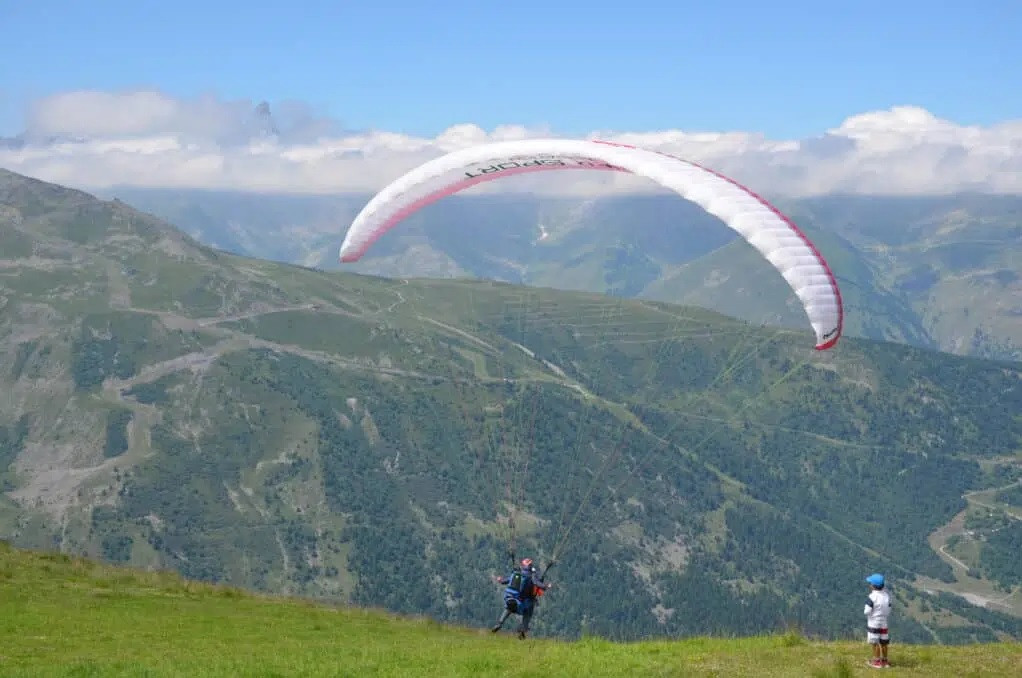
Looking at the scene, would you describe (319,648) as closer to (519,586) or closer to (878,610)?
(519,586)

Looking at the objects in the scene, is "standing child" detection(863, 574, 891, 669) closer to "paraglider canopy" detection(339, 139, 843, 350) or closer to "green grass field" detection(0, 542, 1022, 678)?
"green grass field" detection(0, 542, 1022, 678)

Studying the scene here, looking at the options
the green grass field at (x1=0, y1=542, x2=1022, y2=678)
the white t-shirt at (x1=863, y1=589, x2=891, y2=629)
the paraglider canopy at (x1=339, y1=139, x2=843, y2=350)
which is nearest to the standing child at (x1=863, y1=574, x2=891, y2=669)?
the white t-shirt at (x1=863, y1=589, x2=891, y2=629)

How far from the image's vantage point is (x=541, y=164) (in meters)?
40.2

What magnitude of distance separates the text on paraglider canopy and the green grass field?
18.1 m

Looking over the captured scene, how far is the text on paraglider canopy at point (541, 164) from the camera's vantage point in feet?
124

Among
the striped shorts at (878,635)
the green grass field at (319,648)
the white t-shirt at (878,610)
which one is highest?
the white t-shirt at (878,610)

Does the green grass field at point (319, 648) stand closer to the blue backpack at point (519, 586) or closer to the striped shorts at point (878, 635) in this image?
the striped shorts at point (878, 635)

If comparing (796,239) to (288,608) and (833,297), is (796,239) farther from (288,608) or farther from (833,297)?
(288,608)

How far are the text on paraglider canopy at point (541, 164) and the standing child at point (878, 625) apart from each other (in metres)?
19.6

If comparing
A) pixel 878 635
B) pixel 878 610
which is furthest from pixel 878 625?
pixel 878 610

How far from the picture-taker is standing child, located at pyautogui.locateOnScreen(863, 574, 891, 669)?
2108 centimetres

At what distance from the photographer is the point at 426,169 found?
4281cm

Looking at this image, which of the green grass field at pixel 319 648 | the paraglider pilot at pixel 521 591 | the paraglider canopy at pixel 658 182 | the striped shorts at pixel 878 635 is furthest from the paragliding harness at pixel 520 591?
the paraglider canopy at pixel 658 182

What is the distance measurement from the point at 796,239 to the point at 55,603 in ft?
83.9
